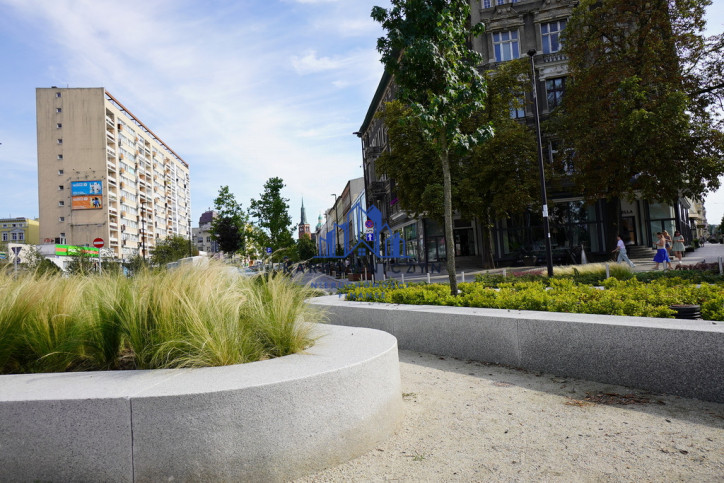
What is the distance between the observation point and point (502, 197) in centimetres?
2561

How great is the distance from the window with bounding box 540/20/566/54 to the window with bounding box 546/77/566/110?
6.34 ft

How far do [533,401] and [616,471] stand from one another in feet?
4.73

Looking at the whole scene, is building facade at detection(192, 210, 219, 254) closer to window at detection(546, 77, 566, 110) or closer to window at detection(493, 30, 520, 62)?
window at detection(493, 30, 520, 62)

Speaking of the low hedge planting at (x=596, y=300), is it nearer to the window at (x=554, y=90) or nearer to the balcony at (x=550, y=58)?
the window at (x=554, y=90)

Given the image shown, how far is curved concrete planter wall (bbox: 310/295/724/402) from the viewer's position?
421 centimetres

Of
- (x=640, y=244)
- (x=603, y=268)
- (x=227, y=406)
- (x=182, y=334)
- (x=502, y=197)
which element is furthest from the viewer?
(x=640, y=244)

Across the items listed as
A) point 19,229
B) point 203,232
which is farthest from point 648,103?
point 203,232

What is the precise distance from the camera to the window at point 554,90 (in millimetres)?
31594

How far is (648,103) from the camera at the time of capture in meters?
20.9

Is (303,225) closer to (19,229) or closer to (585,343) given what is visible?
(19,229)

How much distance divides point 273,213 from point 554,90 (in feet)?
68.8

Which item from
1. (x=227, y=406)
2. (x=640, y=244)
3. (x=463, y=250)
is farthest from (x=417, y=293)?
(x=640, y=244)

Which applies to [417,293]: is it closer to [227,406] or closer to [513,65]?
[227,406]

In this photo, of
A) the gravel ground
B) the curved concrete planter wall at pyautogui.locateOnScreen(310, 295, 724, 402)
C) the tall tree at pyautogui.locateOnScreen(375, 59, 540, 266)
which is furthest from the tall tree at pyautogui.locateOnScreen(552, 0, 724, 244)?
the gravel ground
